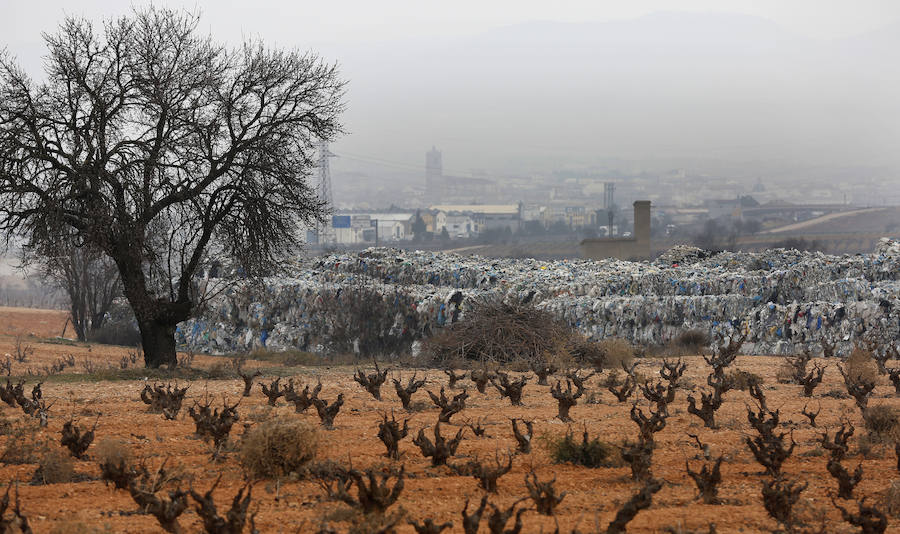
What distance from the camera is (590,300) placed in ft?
86.1

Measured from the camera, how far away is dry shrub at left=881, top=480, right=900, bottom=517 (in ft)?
25.7

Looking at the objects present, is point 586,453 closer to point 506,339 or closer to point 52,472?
point 52,472

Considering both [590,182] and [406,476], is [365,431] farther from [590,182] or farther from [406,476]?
[590,182]

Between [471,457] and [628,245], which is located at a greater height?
[628,245]

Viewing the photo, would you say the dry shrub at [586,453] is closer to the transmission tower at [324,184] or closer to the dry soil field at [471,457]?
the dry soil field at [471,457]

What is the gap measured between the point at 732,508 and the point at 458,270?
2388cm

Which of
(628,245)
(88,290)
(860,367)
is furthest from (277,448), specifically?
(628,245)

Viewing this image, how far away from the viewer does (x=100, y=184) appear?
17922 mm

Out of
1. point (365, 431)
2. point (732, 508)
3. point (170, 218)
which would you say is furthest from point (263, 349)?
point (732, 508)

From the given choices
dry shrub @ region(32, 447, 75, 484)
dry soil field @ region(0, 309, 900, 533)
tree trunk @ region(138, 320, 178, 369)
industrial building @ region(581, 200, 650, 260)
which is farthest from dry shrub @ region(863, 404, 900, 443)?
industrial building @ region(581, 200, 650, 260)

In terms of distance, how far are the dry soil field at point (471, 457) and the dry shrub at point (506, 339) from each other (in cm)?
458

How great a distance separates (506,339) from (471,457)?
1203 cm

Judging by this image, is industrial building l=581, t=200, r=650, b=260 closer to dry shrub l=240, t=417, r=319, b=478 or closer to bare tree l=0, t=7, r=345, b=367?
bare tree l=0, t=7, r=345, b=367

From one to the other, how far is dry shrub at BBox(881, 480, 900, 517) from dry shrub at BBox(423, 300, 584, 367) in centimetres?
1286
